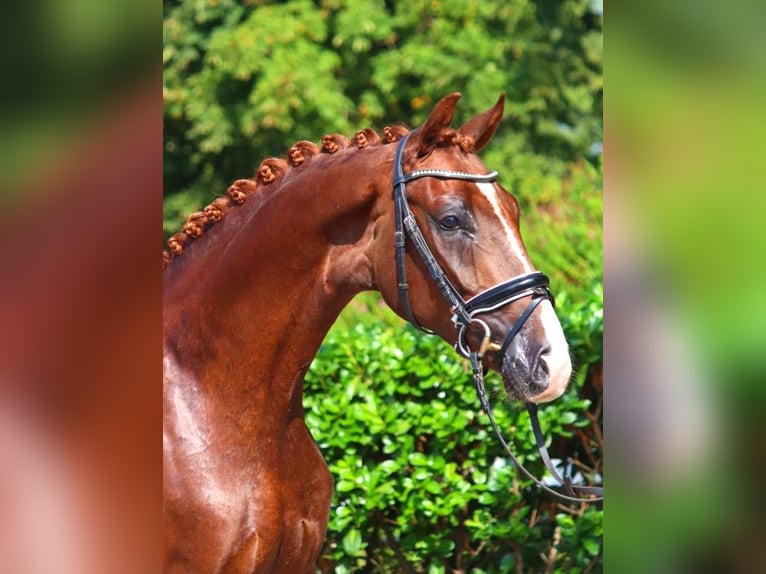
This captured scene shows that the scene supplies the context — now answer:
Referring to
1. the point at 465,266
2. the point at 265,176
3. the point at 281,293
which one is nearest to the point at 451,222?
the point at 465,266

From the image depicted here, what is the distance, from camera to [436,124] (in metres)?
2.42

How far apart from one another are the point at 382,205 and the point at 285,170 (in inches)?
14.1

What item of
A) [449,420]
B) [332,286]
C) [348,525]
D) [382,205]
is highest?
[382,205]

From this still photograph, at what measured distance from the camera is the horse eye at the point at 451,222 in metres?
2.35

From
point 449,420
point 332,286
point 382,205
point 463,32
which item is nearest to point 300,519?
point 332,286

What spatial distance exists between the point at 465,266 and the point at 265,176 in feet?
2.25

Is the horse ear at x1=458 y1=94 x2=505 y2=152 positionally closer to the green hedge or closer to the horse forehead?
the horse forehead

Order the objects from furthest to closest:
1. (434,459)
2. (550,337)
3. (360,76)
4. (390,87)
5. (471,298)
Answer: (360,76) < (390,87) < (434,459) < (471,298) < (550,337)

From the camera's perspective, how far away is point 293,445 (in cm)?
258

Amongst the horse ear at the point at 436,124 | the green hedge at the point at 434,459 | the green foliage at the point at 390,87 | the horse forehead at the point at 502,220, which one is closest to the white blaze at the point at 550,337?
the horse forehead at the point at 502,220

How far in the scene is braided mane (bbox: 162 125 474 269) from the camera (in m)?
2.64
